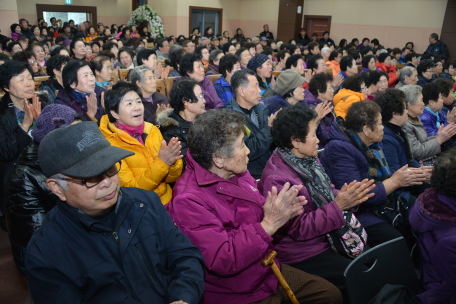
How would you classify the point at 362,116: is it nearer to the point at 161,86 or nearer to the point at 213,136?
the point at 213,136

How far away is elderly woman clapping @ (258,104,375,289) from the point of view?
72.9 inches

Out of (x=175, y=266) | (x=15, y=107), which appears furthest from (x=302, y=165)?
(x=15, y=107)

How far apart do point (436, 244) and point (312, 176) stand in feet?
2.37

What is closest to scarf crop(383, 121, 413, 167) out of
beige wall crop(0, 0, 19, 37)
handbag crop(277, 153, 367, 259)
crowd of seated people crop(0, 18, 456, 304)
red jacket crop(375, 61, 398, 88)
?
crowd of seated people crop(0, 18, 456, 304)

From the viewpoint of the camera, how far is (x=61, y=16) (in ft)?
48.4

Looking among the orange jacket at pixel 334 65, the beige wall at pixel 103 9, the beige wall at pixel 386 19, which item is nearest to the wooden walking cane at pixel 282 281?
the orange jacket at pixel 334 65

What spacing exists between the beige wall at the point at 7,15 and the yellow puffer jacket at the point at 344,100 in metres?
10.3

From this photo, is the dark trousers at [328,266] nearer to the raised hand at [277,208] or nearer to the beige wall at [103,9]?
the raised hand at [277,208]

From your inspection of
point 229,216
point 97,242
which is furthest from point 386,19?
point 97,242

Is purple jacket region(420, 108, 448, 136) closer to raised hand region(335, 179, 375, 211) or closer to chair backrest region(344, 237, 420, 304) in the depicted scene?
raised hand region(335, 179, 375, 211)

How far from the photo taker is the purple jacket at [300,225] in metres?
1.84

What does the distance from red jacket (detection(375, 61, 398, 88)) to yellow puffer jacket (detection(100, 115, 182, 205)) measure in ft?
20.2

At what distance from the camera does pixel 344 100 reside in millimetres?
3932

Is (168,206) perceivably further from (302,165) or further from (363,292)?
(363,292)
